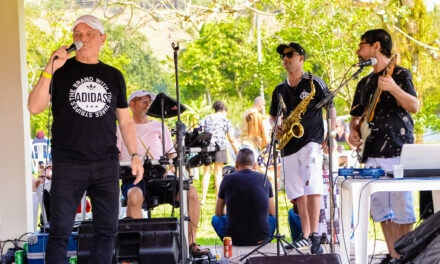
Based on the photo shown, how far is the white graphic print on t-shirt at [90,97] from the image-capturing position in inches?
153

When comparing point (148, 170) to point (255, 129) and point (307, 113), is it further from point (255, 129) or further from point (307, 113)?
point (255, 129)

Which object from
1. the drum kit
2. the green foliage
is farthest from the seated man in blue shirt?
the green foliage

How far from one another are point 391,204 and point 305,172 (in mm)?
1080

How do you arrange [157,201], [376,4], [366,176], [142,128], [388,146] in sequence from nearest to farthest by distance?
1. [366,176]
2. [388,146]
3. [157,201]
4. [142,128]
5. [376,4]

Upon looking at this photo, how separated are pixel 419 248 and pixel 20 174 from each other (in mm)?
3831

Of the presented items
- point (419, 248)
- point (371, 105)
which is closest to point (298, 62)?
point (371, 105)

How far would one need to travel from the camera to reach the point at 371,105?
185 inches

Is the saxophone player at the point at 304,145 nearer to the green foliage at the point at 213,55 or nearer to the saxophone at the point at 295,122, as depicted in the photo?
the saxophone at the point at 295,122

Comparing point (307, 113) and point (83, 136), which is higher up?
point (307, 113)

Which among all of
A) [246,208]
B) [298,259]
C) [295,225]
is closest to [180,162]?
[298,259]

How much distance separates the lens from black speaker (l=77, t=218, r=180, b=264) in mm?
4535

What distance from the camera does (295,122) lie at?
5.50 metres

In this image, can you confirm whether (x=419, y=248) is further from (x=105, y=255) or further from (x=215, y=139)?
(x=215, y=139)

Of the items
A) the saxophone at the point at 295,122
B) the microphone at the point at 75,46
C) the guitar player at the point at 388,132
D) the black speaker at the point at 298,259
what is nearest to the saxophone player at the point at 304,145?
the saxophone at the point at 295,122
